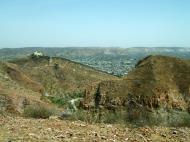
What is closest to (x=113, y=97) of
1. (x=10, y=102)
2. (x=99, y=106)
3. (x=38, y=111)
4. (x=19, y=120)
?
(x=99, y=106)

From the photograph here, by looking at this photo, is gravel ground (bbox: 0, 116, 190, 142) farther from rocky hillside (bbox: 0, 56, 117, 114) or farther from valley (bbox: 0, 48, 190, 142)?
rocky hillside (bbox: 0, 56, 117, 114)

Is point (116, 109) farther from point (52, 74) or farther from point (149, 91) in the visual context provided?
point (52, 74)

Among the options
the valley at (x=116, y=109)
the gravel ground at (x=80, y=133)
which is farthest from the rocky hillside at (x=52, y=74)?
the gravel ground at (x=80, y=133)

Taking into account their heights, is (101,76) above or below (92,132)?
below

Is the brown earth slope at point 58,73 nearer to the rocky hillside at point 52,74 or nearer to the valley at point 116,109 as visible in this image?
the rocky hillside at point 52,74

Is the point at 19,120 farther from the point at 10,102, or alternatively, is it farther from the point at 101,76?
the point at 101,76
